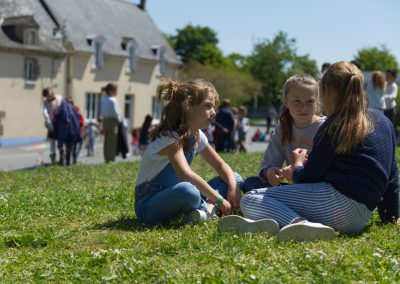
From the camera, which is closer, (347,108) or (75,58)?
(347,108)

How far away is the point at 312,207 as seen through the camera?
5184 millimetres

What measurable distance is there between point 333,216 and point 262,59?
3095 inches

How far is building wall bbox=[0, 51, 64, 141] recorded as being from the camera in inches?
1475

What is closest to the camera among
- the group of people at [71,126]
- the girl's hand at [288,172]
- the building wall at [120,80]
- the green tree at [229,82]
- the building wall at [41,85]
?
the girl's hand at [288,172]

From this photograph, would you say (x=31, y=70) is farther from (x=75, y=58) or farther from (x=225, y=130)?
(x=225, y=130)

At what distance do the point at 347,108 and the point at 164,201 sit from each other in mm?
1681

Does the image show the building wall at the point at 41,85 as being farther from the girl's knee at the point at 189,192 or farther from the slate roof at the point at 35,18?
the girl's knee at the point at 189,192

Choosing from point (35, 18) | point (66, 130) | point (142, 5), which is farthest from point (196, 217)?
point (142, 5)

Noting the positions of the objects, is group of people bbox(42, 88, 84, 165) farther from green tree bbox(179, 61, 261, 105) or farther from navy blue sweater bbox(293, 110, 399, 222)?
green tree bbox(179, 61, 261, 105)

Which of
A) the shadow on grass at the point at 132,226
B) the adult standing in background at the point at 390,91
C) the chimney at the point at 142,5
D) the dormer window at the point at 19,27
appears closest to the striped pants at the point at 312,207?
the shadow on grass at the point at 132,226

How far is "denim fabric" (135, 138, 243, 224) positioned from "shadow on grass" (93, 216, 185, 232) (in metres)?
0.07

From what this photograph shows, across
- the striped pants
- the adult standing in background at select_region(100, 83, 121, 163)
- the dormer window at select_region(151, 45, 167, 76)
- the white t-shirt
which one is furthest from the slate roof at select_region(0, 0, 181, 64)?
the striped pants

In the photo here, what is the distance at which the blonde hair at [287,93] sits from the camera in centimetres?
583

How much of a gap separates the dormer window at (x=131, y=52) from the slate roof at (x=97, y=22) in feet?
1.53
